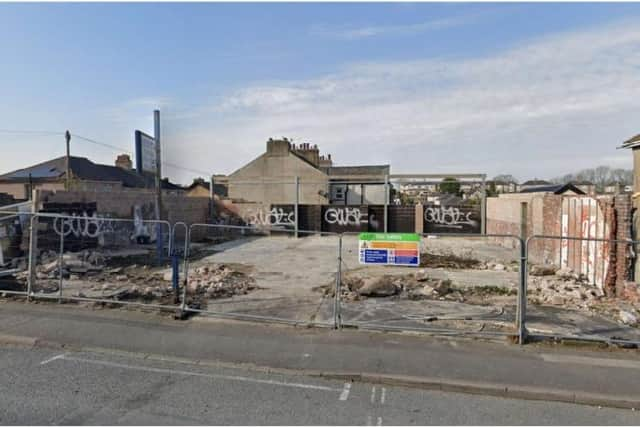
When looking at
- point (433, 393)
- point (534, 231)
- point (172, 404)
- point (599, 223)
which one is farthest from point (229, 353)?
point (534, 231)

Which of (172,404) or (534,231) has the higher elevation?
(534,231)

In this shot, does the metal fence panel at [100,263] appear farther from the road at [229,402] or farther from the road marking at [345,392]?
the road marking at [345,392]

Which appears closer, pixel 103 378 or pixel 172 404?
pixel 172 404

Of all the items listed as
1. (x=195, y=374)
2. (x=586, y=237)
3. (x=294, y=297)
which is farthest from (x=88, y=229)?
(x=586, y=237)

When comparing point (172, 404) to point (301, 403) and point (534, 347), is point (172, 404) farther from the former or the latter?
point (534, 347)

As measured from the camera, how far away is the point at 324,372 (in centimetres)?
506

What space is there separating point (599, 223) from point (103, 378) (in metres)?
10.9

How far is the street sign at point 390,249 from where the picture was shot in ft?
22.8

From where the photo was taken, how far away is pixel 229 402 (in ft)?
14.0

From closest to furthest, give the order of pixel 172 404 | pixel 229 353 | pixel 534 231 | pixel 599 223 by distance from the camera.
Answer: pixel 172 404 → pixel 229 353 → pixel 599 223 → pixel 534 231

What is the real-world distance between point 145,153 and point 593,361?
13039 mm

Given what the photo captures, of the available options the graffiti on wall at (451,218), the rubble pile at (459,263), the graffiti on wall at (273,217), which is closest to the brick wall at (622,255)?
the rubble pile at (459,263)

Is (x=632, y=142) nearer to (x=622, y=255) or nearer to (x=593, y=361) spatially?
→ (x=622, y=255)

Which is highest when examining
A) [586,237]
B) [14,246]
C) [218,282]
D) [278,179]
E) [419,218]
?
[278,179]
